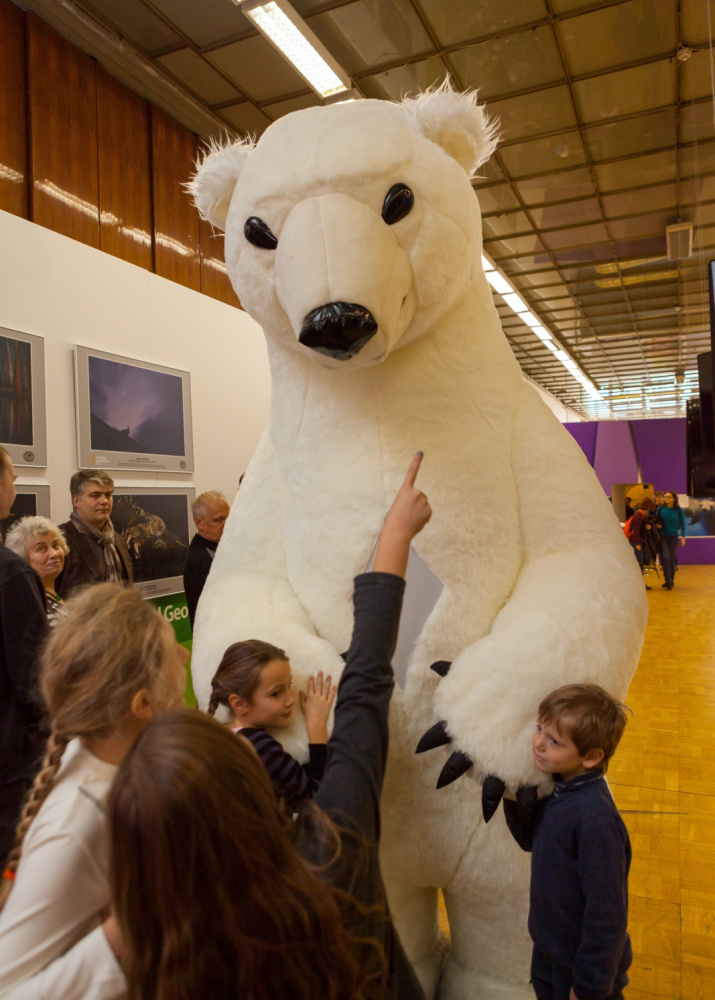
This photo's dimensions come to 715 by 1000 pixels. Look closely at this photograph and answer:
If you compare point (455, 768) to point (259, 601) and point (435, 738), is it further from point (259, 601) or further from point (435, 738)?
point (259, 601)

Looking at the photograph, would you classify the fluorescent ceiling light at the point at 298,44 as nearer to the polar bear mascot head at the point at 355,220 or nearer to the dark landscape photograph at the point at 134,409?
the dark landscape photograph at the point at 134,409

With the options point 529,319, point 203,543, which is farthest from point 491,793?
point 529,319

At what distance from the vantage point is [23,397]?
2.95m

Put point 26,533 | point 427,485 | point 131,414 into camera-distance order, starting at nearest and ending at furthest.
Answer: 1. point 427,485
2. point 26,533
3. point 131,414

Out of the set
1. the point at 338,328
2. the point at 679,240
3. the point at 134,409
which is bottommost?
the point at 338,328

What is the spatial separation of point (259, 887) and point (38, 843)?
0.88 feet

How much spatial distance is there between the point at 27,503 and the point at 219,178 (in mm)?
2067

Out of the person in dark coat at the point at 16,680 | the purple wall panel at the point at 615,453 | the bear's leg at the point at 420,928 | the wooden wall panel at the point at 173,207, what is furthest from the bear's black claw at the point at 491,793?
the purple wall panel at the point at 615,453

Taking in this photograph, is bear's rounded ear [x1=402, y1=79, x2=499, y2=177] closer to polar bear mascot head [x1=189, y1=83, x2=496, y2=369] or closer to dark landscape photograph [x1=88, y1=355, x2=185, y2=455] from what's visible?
polar bear mascot head [x1=189, y1=83, x2=496, y2=369]

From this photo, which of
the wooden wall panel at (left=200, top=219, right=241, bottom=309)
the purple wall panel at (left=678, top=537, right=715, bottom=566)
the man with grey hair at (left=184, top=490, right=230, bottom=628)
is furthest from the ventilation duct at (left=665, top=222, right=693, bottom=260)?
the purple wall panel at (left=678, top=537, right=715, bottom=566)

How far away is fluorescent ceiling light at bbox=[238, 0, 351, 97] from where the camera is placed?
11.6ft

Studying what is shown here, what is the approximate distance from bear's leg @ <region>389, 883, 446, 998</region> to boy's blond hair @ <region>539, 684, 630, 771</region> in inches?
20.0

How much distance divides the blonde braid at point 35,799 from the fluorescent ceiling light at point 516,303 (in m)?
8.86

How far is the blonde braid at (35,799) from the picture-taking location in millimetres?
716
